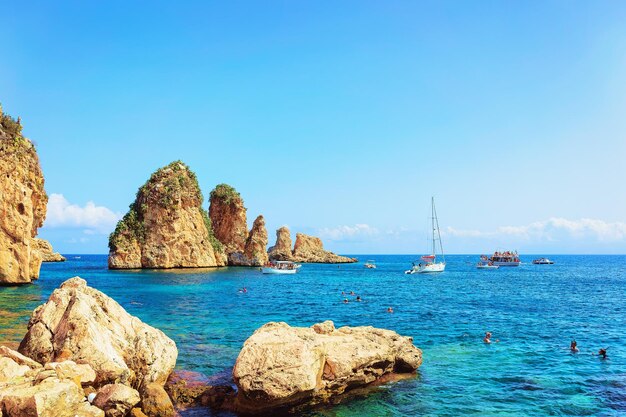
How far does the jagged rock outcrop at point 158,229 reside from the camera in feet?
283

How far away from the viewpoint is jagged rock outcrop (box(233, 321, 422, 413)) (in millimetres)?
14578

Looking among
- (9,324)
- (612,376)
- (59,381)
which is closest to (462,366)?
(612,376)

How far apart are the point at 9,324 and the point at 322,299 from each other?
2929 cm

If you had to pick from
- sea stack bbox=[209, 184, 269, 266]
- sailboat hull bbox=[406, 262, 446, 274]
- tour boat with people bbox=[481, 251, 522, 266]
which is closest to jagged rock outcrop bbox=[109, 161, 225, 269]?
sea stack bbox=[209, 184, 269, 266]

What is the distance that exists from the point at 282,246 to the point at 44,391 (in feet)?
470

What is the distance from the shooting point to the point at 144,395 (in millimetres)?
14820

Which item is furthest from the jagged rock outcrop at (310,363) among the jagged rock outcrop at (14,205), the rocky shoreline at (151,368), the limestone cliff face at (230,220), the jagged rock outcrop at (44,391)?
the limestone cliff face at (230,220)

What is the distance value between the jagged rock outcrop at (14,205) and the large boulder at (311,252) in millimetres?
111335

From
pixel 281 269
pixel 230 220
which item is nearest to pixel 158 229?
pixel 281 269

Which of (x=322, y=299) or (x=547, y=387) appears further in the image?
(x=322, y=299)

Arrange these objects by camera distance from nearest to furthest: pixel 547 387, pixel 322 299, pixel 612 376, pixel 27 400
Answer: pixel 27 400 < pixel 547 387 < pixel 612 376 < pixel 322 299

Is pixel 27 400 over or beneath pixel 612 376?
over

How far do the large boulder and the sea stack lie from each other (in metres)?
46.3

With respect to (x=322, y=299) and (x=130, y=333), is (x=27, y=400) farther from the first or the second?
(x=322, y=299)
